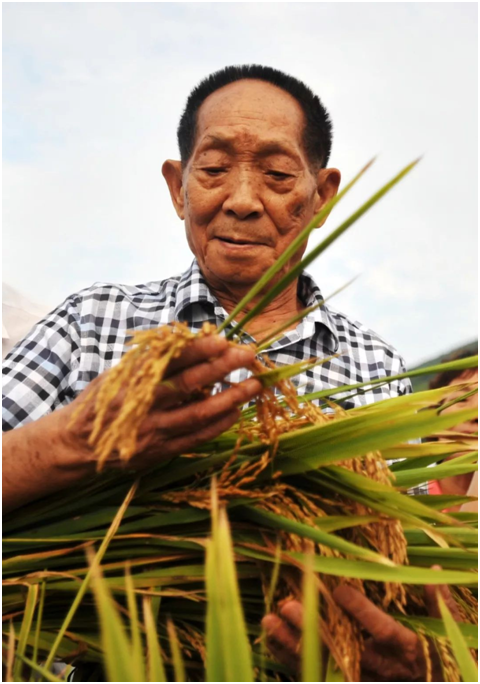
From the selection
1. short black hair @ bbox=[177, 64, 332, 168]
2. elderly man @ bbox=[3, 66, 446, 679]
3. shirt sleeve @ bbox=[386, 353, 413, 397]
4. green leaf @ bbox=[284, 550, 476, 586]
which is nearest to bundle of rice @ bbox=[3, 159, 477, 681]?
green leaf @ bbox=[284, 550, 476, 586]

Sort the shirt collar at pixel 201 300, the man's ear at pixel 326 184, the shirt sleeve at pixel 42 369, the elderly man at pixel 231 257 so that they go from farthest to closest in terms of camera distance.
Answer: the man's ear at pixel 326 184, the shirt collar at pixel 201 300, the elderly man at pixel 231 257, the shirt sleeve at pixel 42 369

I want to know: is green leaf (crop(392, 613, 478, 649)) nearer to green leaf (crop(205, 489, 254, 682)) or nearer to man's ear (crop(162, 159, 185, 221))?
green leaf (crop(205, 489, 254, 682))

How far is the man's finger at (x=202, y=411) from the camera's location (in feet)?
2.57

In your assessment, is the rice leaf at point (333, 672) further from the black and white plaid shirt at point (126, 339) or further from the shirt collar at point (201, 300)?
the shirt collar at point (201, 300)

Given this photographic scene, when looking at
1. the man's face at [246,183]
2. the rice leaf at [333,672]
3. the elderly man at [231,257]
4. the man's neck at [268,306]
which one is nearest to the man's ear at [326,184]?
the elderly man at [231,257]

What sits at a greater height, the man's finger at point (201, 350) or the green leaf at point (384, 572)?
the man's finger at point (201, 350)

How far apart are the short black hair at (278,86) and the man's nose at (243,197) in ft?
0.75

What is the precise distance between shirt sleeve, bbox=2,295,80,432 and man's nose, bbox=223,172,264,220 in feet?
1.64

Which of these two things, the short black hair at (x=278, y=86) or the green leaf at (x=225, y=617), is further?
the short black hair at (x=278, y=86)

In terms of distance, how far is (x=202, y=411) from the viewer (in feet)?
2.60

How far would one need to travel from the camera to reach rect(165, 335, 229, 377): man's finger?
2.43ft

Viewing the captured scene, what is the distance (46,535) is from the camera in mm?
950

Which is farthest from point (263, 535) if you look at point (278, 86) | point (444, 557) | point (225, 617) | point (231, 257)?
point (278, 86)

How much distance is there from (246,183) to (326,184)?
0.41 meters
